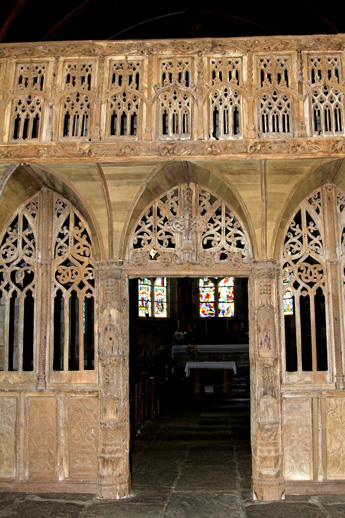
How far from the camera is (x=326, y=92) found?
5695mm

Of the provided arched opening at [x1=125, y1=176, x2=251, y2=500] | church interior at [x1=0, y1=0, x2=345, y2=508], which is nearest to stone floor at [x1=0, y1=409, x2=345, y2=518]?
arched opening at [x1=125, y1=176, x2=251, y2=500]

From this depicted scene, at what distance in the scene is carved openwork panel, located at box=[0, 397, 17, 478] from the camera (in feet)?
19.3

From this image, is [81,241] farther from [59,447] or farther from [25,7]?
[25,7]

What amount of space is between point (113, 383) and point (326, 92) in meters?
4.00

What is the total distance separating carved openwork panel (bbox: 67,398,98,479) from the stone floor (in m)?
0.29

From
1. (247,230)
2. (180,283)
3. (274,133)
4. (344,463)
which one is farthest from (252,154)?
(180,283)

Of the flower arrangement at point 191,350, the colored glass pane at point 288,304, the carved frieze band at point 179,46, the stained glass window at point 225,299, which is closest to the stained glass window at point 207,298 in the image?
the stained glass window at point 225,299

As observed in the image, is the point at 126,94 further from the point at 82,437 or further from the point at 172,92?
the point at 82,437

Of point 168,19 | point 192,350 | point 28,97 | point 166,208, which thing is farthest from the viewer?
point 192,350

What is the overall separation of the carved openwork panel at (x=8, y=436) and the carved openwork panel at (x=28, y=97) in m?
3.06

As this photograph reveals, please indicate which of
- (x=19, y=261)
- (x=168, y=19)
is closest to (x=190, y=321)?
(x=168, y=19)

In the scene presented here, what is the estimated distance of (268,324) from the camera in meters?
5.70

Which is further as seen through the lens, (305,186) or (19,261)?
(19,261)

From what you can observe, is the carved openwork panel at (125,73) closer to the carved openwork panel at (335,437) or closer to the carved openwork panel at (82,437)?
the carved openwork panel at (82,437)
